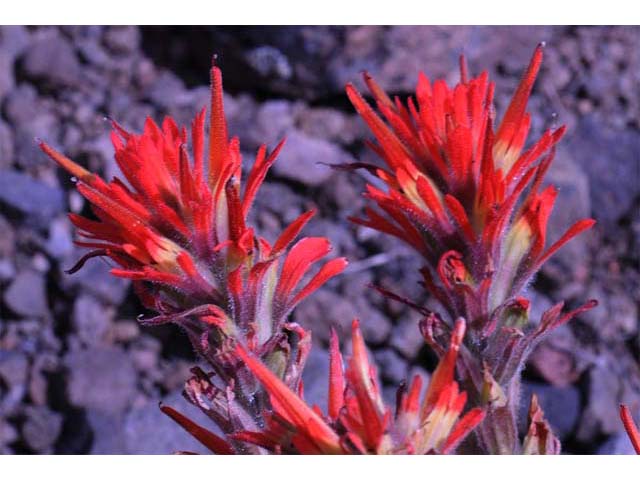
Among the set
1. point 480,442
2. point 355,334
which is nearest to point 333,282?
point 480,442

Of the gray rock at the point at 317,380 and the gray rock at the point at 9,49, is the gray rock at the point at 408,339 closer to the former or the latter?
the gray rock at the point at 317,380

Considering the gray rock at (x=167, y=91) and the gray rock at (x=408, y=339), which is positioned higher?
the gray rock at (x=167, y=91)

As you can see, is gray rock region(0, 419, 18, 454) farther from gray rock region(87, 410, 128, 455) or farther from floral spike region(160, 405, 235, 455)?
floral spike region(160, 405, 235, 455)

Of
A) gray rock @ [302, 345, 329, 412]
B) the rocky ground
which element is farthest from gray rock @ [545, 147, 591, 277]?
gray rock @ [302, 345, 329, 412]

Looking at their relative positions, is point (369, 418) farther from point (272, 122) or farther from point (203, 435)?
point (272, 122)

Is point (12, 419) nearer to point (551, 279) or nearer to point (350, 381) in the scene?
point (551, 279)

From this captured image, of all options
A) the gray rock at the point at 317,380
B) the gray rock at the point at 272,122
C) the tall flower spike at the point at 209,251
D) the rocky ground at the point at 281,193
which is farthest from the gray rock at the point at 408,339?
the tall flower spike at the point at 209,251
